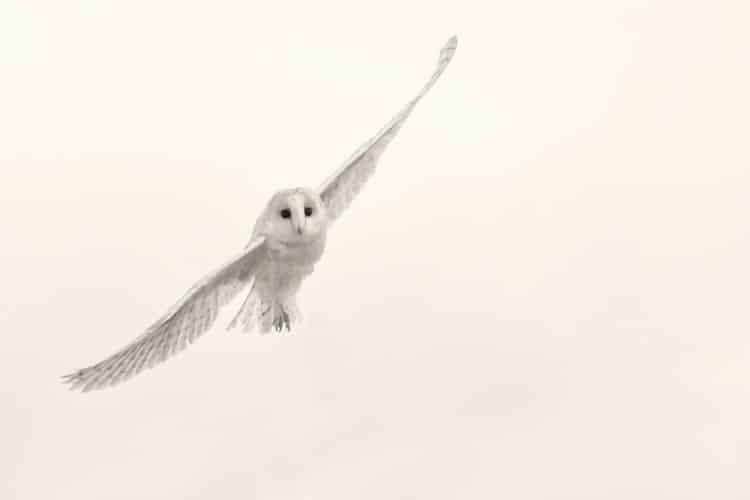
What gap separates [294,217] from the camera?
66.5 feet

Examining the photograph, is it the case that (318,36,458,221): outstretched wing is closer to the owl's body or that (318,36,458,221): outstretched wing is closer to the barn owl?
the barn owl

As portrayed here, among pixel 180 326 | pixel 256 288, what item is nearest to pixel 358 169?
pixel 256 288

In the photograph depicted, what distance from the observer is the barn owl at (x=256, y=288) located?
66.4 feet

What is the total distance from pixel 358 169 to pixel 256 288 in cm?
324

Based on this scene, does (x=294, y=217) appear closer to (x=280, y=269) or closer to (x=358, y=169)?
(x=280, y=269)

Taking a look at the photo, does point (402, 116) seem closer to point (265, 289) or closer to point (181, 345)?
point (265, 289)

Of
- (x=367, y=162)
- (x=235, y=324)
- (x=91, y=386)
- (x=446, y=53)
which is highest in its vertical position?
(x=446, y=53)

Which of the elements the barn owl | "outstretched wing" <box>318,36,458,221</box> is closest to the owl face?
the barn owl

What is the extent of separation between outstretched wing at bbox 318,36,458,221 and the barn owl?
0.33 meters

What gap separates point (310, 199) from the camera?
20562 mm

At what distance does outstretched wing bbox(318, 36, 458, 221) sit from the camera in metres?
23.2

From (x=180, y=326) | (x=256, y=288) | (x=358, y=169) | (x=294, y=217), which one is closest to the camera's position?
(x=294, y=217)

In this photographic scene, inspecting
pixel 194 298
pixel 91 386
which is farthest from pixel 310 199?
pixel 91 386

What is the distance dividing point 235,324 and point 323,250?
6.50 feet
